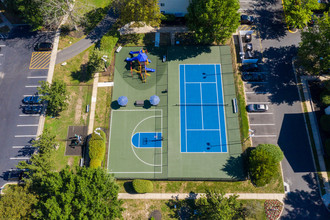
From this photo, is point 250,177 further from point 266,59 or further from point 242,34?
point 242,34

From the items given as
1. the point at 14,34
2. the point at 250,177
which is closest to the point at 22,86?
the point at 14,34

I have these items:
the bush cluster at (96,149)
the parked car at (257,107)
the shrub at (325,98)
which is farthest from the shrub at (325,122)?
the bush cluster at (96,149)

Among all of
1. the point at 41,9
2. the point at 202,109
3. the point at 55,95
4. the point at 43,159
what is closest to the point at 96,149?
the point at 43,159

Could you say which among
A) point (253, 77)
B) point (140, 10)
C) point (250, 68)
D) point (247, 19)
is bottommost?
point (253, 77)

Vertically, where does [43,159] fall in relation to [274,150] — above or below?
below

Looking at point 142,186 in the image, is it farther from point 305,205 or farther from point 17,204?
point 305,205

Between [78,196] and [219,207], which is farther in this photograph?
[219,207]

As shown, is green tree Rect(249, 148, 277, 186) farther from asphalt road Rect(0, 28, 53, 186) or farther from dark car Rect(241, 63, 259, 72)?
asphalt road Rect(0, 28, 53, 186)
